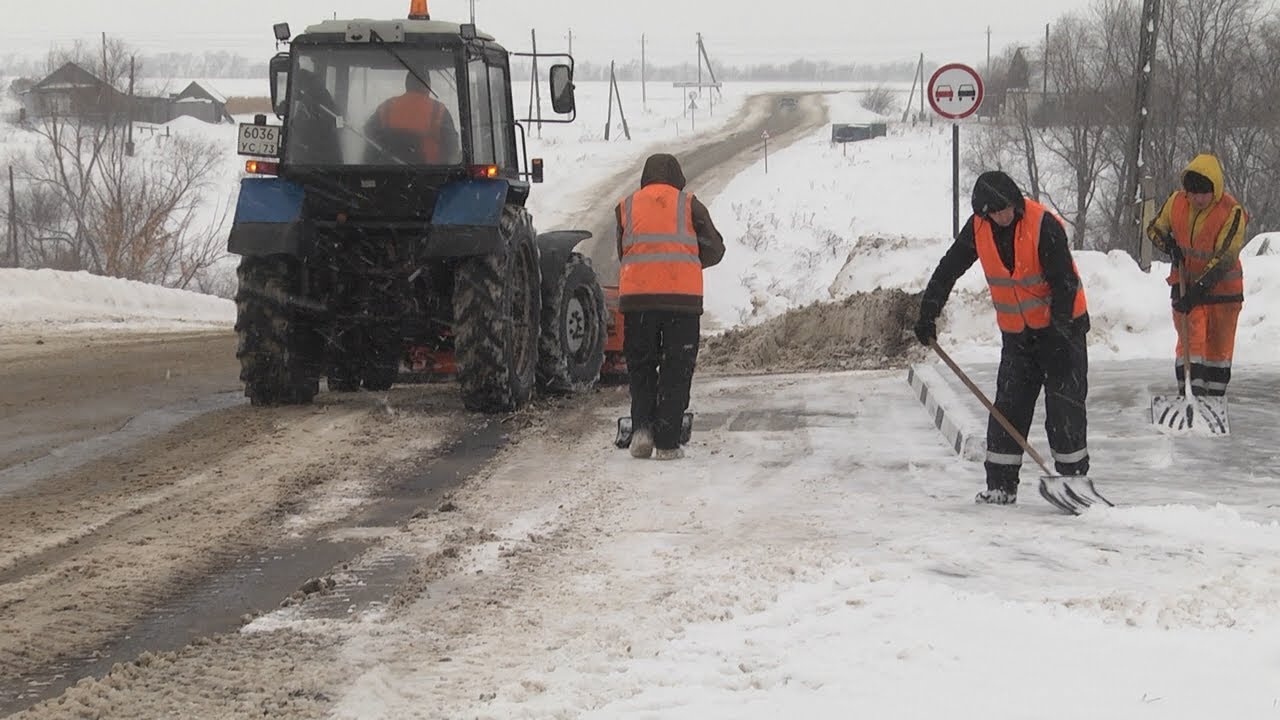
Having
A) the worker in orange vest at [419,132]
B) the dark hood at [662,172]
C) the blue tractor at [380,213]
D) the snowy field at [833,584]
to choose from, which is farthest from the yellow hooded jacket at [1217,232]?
the worker in orange vest at [419,132]

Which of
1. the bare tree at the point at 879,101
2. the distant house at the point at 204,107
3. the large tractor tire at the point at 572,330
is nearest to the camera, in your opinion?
the large tractor tire at the point at 572,330

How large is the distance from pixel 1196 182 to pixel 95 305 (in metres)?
16.5

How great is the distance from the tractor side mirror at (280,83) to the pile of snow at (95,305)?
8.58 m

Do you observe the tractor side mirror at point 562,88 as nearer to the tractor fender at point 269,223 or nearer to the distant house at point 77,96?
the tractor fender at point 269,223

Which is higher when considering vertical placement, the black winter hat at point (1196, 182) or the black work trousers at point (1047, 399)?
the black winter hat at point (1196, 182)

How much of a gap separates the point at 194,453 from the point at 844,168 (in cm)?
4450

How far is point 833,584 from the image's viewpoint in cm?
555

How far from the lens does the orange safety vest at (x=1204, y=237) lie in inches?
392

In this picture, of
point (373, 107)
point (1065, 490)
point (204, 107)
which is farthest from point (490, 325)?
point (204, 107)

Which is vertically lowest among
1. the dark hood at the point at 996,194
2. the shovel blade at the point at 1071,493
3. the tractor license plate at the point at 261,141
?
the shovel blade at the point at 1071,493

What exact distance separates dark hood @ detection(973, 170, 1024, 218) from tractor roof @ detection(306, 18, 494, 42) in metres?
4.67

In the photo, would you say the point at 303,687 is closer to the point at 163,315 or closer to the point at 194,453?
the point at 194,453

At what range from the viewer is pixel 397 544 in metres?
6.56

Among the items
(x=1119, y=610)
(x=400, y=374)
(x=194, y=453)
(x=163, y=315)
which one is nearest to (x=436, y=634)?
(x=1119, y=610)
